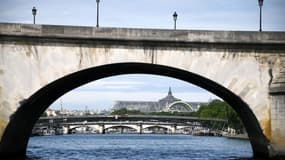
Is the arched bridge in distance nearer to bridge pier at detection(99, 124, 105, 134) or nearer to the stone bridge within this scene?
the stone bridge

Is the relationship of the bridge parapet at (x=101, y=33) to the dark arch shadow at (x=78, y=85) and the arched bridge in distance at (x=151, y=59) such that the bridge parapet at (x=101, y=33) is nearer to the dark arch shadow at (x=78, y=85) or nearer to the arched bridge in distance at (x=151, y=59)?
the arched bridge in distance at (x=151, y=59)

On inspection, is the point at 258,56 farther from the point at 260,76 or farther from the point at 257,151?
the point at 257,151

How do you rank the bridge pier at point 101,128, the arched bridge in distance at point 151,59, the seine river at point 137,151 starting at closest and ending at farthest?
the arched bridge in distance at point 151,59, the seine river at point 137,151, the bridge pier at point 101,128

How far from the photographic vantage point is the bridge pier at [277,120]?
33438mm

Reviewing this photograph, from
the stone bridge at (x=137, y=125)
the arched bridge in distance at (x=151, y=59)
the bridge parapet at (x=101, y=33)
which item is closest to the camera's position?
the bridge parapet at (x=101, y=33)

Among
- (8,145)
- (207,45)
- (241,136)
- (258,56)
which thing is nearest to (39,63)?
(8,145)

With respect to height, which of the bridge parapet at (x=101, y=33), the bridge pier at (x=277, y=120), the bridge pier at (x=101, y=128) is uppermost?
the bridge parapet at (x=101, y=33)

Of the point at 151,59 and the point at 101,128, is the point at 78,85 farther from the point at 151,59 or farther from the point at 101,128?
the point at 101,128

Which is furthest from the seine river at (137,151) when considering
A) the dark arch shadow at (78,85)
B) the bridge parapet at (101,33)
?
the bridge parapet at (101,33)

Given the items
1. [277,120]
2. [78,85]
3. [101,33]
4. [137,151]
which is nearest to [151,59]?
[101,33]

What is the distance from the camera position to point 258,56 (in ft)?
111

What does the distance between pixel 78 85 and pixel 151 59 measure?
8216mm

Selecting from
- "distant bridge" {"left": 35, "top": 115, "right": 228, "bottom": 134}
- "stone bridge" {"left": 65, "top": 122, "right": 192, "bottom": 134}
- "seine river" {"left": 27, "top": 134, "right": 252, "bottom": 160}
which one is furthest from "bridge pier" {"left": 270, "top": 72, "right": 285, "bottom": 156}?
"stone bridge" {"left": 65, "top": 122, "right": 192, "bottom": 134}

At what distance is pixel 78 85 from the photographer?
131 feet
